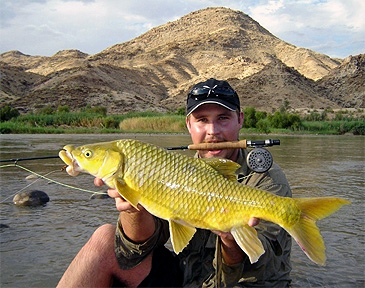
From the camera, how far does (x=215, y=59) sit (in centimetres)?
9081

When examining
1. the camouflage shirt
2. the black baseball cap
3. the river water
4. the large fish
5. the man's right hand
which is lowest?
the river water

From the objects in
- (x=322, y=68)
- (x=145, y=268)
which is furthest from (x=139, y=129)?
(x=322, y=68)

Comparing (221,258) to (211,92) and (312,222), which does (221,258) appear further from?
(211,92)

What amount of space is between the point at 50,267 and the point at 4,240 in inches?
41.4

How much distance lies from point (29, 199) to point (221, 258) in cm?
494

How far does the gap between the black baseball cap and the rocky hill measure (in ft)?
165

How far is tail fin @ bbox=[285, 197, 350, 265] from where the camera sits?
2193 millimetres

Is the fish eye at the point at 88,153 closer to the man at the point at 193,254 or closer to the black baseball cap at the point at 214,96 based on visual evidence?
the man at the point at 193,254

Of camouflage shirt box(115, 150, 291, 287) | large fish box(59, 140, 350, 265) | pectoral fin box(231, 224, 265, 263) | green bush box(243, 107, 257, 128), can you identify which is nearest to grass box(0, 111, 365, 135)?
green bush box(243, 107, 257, 128)

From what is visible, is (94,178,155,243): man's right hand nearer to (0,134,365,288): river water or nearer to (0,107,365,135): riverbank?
(0,134,365,288): river water

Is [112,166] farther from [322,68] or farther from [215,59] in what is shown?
[322,68]

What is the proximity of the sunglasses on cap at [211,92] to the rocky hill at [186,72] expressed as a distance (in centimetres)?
5031

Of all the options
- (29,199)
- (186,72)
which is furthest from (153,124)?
(186,72)

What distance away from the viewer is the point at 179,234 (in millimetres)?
2363
